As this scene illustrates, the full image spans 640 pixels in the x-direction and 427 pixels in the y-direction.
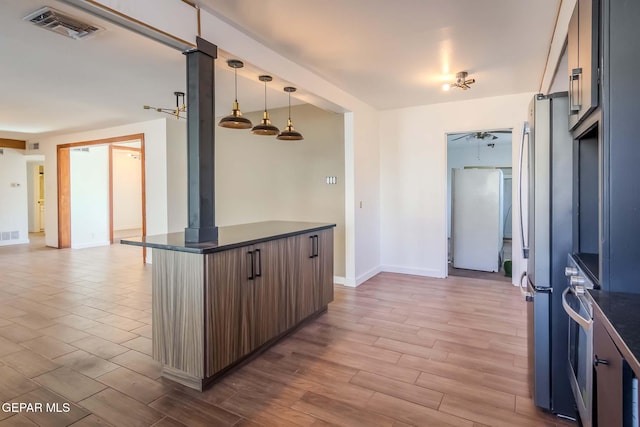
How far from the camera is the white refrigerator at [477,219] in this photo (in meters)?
5.59

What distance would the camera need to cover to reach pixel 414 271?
542cm

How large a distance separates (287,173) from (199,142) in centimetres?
289

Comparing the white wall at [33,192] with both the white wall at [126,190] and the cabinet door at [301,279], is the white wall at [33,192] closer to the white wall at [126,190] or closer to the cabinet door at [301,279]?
the white wall at [126,190]

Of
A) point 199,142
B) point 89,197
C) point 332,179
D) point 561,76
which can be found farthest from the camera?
point 89,197

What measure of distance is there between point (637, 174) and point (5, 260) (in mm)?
8972

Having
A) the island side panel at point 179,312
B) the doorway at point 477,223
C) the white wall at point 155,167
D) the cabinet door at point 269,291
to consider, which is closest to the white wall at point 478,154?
the doorway at point 477,223

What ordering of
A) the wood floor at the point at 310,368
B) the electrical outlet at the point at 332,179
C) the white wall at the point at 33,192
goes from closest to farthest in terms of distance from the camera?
the wood floor at the point at 310,368 < the electrical outlet at the point at 332,179 < the white wall at the point at 33,192

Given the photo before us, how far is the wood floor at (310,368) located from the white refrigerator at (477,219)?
1411 mm

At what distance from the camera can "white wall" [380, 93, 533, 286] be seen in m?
5.07

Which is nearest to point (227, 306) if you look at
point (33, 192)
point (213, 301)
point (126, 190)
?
point (213, 301)

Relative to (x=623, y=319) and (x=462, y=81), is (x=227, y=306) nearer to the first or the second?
(x=623, y=319)

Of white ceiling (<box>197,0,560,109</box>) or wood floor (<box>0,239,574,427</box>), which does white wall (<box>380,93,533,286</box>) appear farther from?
wood floor (<box>0,239,574,427</box>)

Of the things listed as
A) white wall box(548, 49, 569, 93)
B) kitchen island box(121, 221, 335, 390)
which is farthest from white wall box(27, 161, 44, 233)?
white wall box(548, 49, 569, 93)

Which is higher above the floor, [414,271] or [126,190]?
[126,190]
